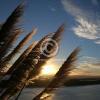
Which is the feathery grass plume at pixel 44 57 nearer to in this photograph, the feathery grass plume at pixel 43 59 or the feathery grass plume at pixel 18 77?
the feathery grass plume at pixel 43 59

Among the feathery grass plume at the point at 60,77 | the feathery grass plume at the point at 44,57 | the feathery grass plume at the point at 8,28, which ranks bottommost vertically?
the feathery grass plume at the point at 60,77

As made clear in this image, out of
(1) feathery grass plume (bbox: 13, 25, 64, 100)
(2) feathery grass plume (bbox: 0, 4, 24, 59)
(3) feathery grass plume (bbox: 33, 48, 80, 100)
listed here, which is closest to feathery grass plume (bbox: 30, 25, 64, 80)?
(1) feathery grass plume (bbox: 13, 25, 64, 100)

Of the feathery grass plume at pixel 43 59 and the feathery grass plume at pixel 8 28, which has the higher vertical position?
the feathery grass plume at pixel 8 28

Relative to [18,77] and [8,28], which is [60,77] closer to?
[18,77]

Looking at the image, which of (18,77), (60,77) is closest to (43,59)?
(60,77)

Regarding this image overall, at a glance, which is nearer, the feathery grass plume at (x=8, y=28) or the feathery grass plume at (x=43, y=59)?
the feathery grass plume at (x=8, y=28)

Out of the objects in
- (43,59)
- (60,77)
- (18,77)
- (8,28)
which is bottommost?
(60,77)

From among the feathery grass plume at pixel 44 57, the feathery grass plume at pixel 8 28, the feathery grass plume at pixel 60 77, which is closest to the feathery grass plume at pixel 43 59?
the feathery grass plume at pixel 44 57

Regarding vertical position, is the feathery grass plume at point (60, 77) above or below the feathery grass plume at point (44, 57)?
below

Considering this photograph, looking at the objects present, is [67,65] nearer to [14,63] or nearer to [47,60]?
[47,60]

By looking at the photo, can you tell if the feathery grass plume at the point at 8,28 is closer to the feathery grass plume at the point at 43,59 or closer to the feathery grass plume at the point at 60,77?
the feathery grass plume at the point at 43,59

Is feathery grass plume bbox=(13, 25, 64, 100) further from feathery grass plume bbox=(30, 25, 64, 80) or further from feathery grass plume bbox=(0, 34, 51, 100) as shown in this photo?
feathery grass plume bbox=(0, 34, 51, 100)

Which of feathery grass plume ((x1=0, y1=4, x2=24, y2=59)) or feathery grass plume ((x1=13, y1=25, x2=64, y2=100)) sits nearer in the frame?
feathery grass plume ((x1=0, y1=4, x2=24, y2=59))

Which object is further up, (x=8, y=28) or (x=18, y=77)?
(x=8, y=28)
